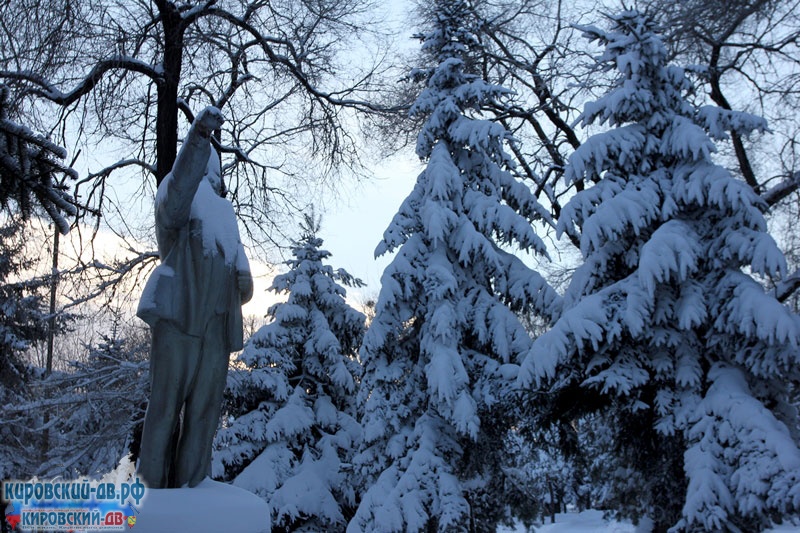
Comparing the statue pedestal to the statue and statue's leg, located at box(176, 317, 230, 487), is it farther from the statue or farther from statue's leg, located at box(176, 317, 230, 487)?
the statue

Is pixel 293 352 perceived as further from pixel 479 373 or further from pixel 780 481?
pixel 780 481

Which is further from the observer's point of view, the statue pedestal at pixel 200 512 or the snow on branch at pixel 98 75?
the snow on branch at pixel 98 75

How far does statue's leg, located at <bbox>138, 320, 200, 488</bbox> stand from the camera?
4539 mm

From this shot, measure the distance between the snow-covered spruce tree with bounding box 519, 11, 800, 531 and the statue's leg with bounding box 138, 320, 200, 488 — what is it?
615 centimetres

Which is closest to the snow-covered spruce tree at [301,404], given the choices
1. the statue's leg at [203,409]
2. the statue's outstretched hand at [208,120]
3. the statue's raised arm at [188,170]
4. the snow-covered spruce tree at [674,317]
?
the snow-covered spruce tree at [674,317]

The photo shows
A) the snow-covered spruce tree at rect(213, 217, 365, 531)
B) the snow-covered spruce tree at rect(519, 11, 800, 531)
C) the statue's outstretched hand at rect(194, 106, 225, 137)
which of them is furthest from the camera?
the snow-covered spruce tree at rect(213, 217, 365, 531)

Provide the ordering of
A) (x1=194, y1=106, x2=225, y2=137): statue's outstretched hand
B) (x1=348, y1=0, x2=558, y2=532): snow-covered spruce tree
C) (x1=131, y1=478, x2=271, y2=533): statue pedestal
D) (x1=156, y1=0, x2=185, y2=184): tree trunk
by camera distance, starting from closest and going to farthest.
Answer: (x1=131, y1=478, x2=271, y2=533): statue pedestal
(x1=194, y1=106, x2=225, y2=137): statue's outstretched hand
(x1=156, y1=0, x2=185, y2=184): tree trunk
(x1=348, y1=0, x2=558, y2=532): snow-covered spruce tree

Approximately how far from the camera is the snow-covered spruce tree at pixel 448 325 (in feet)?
38.7

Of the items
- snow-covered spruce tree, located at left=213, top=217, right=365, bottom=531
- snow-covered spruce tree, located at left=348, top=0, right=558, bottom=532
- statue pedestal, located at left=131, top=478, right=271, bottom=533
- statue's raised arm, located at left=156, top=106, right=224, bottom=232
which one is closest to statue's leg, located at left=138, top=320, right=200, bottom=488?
statue pedestal, located at left=131, top=478, right=271, bottom=533

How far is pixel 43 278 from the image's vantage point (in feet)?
42.3

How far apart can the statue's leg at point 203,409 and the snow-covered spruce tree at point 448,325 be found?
23.4ft

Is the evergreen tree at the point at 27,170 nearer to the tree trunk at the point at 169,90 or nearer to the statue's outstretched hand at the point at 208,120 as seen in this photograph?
the statue's outstretched hand at the point at 208,120

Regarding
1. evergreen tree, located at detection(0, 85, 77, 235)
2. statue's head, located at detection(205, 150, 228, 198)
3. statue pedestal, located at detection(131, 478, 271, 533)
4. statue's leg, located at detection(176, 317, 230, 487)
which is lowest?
statue pedestal, located at detection(131, 478, 271, 533)

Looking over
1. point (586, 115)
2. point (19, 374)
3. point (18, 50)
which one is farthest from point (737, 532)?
point (19, 374)
